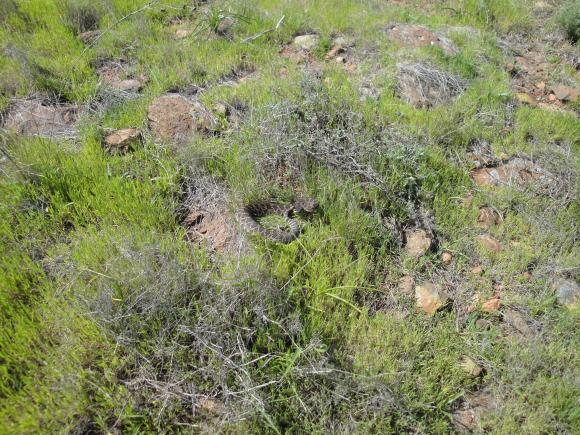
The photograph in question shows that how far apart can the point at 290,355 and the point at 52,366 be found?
116 cm

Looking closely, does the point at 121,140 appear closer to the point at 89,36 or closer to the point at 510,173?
the point at 89,36

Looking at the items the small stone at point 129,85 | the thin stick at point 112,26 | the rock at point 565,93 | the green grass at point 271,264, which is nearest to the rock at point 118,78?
the small stone at point 129,85

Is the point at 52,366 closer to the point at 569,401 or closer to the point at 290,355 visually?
the point at 290,355

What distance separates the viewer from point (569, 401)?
2156 millimetres

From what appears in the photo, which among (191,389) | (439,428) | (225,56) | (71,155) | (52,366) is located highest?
(225,56)

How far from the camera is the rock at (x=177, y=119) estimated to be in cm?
338

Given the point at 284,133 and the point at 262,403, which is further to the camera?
the point at 284,133

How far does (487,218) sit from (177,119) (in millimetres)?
2656

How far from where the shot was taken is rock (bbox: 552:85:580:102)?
465 centimetres

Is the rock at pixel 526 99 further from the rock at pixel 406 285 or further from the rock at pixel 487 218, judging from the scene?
the rock at pixel 406 285

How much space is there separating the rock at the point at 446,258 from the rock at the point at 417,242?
0.14 m

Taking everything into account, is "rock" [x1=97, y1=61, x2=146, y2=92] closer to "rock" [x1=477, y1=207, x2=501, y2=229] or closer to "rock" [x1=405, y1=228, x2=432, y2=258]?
"rock" [x1=405, y1=228, x2=432, y2=258]

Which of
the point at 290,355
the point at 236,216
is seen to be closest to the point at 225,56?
the point at 236,216

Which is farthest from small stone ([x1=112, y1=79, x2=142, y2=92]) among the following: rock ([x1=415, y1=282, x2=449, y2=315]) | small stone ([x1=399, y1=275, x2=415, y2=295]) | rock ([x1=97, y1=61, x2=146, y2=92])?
rock ([x1=415, y1=282, x2=449, y2=315])
